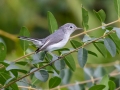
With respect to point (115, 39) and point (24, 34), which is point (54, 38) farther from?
point (115, 39)

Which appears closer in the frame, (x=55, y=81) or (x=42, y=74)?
(x=42, y=74)

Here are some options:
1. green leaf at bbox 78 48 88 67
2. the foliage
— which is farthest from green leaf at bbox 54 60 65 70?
green leaf at bbox 78 48 88 67

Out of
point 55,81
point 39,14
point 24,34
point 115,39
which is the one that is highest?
point 39,14

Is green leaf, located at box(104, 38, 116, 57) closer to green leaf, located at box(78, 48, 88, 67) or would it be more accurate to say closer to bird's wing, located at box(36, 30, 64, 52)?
green leaf, located at box(78, 48, 88, 67)

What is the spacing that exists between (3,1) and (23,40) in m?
2.66

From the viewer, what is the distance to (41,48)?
2.47 meters

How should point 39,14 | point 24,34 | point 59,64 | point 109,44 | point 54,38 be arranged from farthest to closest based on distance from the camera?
point 39,14 → point 54,38 → point 24,34 → point 59,64 → point 109,44

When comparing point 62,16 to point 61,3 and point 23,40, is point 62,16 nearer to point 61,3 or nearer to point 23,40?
point 61,3

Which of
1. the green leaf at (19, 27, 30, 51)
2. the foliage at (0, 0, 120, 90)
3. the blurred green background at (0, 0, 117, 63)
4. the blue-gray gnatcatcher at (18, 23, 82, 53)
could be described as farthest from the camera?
the blurred green background at (0, 0, 117, 63)

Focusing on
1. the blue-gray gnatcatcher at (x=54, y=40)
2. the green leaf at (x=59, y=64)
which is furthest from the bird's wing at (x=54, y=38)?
the green leaf at (x=59, y=64)

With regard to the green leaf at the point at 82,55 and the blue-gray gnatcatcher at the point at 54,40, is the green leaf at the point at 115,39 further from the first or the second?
the blue-gray gnatcatcher at the point at 54,40

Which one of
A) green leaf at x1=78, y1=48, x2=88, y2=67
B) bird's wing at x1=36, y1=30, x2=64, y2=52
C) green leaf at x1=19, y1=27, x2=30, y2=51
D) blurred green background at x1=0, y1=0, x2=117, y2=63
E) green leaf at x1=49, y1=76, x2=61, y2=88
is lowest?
green leaf at x1=49, y1=76, x2=61, y2=88

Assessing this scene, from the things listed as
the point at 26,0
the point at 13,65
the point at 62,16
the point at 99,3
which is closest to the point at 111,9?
the point at 99,3

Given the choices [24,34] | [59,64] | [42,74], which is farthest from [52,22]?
[42,74]
